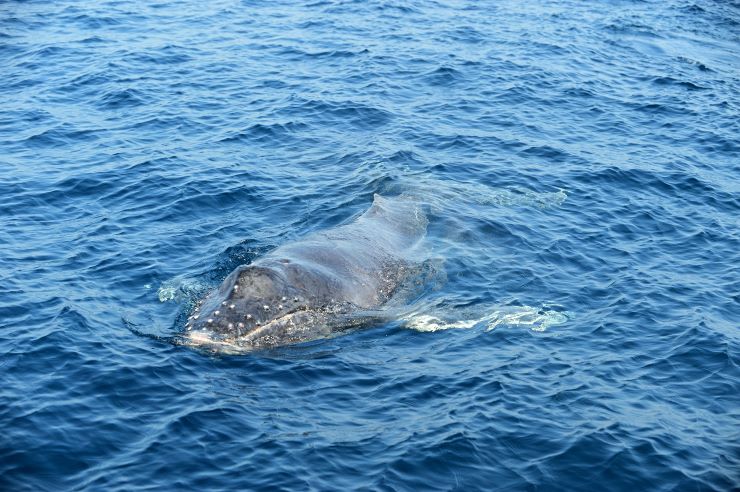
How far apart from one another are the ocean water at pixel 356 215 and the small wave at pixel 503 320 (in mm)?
82

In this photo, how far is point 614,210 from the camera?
2602 cm

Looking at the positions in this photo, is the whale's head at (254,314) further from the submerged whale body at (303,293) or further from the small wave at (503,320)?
the small wave at (503,320)

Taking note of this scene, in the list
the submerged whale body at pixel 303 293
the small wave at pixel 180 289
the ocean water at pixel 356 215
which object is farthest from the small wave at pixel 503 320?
the small wave at pixel 180 289

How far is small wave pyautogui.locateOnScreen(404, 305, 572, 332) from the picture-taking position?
63.8ft

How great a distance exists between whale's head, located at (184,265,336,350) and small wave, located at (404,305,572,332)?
2145mm

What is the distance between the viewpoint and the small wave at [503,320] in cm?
1944

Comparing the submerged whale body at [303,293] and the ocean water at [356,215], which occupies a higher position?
the submerged whale body at [303,293]

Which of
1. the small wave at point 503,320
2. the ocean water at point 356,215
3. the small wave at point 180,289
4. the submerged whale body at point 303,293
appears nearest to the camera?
the ocean water at point 356,215

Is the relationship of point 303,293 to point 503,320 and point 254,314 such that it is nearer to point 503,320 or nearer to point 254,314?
point 254,314

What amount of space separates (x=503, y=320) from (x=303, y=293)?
173 inches

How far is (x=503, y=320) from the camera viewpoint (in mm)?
19859

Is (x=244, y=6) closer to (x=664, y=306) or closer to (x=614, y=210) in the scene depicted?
(x=614, y=210)

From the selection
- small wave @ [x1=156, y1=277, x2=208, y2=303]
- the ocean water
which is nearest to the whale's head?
the ocean water

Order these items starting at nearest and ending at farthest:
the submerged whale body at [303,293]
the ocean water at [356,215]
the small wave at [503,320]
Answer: the ocean water at [356,215]
the submerged whale body at [303,293]
the small wave at [503,320]
